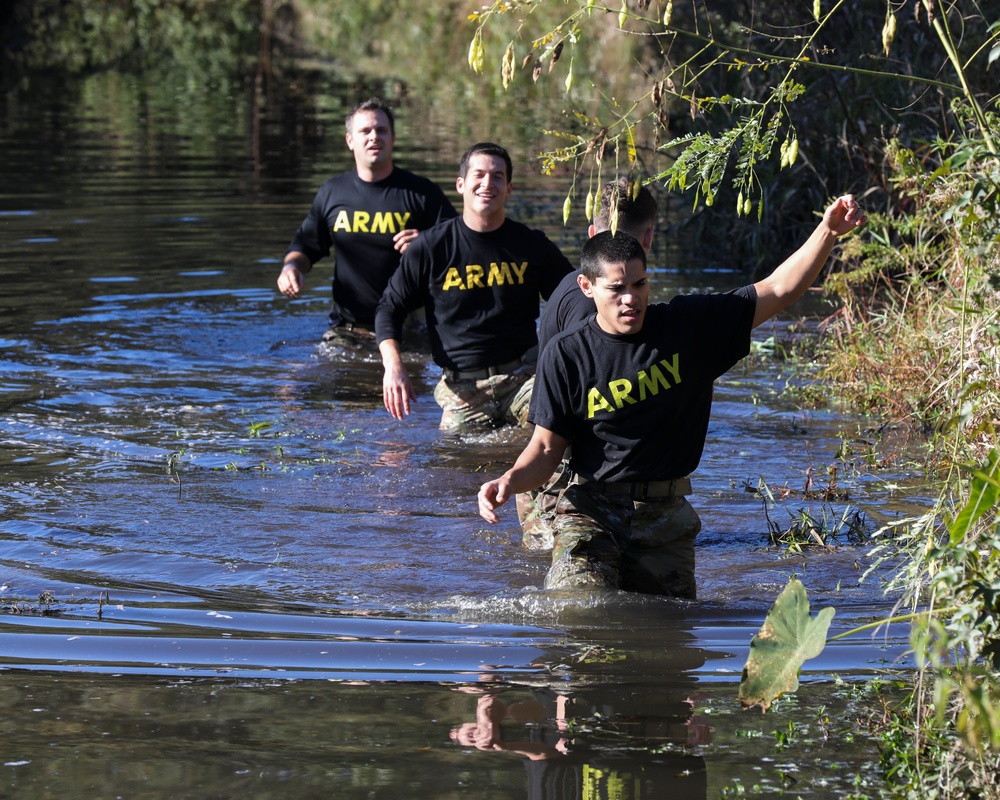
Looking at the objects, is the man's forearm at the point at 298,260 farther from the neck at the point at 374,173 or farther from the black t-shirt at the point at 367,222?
the neck at the point at 374,173

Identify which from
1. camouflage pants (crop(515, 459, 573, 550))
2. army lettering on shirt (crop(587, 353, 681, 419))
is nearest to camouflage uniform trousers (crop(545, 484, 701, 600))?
army lettering on shirt (crop(587, 353, 681, 419))

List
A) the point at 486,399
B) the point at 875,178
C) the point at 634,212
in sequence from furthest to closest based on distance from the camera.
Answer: the point at 875,178 < the point at 486,399 < the point at 634,212

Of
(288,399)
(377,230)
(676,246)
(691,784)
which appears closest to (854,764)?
(691,784)

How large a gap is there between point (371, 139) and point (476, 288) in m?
2.28

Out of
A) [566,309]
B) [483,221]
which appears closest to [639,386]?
[566,309]

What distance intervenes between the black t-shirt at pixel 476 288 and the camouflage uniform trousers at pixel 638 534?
9.87ft

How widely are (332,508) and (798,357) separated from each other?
4.54 m

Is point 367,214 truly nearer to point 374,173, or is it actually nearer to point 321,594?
point 374,173

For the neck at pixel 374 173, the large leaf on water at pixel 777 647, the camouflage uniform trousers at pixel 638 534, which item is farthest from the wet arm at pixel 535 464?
the neck at pixel 374 173

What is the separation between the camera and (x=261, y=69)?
3741cm

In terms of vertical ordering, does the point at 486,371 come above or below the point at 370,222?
below

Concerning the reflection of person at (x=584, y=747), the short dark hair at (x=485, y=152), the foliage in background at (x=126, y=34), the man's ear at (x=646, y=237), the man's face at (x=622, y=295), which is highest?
the foliage in background at (x=126, y=34)

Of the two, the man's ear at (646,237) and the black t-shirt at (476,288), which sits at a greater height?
the man's ear at (646,237)

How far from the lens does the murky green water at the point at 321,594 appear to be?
14.5 feet
